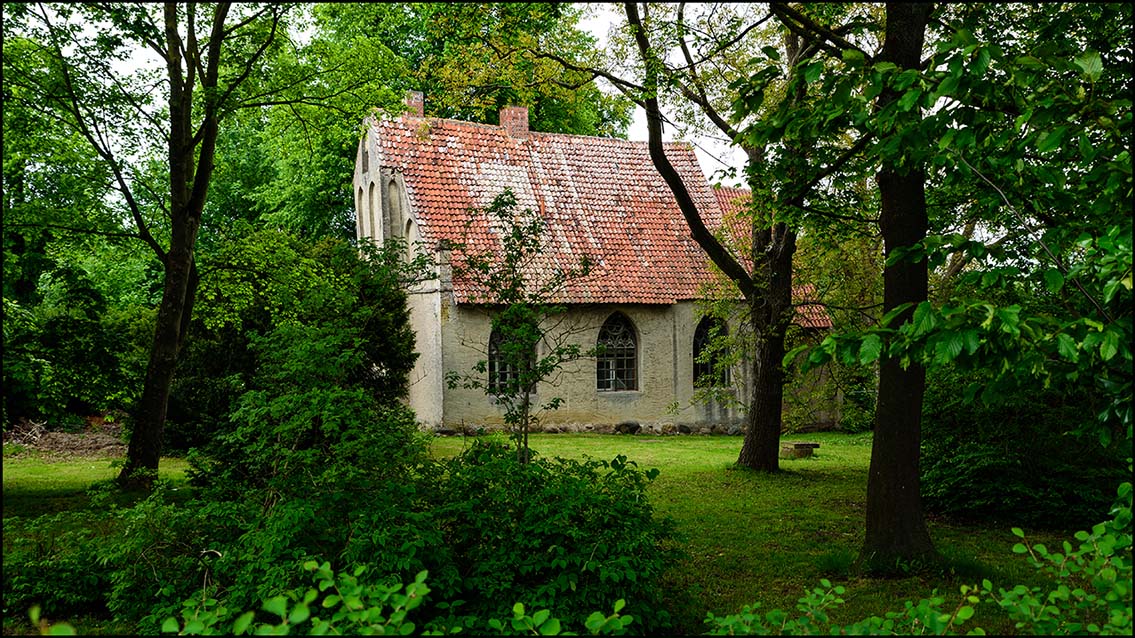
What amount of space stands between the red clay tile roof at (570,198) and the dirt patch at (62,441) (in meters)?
8.47

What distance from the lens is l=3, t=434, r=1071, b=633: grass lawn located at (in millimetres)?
7738

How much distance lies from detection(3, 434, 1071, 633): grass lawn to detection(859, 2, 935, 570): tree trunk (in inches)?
14.7

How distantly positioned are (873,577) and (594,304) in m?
16.0

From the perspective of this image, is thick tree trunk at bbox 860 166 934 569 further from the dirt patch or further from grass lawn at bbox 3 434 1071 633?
the dirt patch

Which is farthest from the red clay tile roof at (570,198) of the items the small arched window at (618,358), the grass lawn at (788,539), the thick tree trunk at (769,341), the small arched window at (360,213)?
the thick tree trunk at (769,341)

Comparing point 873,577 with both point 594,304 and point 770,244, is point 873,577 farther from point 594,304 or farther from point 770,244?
point 594,304

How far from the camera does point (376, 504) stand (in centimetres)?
670

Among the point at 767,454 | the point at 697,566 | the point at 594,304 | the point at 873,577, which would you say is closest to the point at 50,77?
the point at 697,566

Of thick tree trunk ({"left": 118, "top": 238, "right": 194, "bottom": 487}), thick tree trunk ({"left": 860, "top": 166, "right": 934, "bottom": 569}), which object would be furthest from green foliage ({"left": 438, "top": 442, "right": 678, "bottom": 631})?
thick tree trunk ({"left": 118, "top": 238, "right": 194, "bottom": 487})

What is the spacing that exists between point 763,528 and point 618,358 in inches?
553

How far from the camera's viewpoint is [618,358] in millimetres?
24750

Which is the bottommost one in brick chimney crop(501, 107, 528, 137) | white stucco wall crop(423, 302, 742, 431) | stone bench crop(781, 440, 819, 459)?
stone bench crop(781, 440, 819, 459)

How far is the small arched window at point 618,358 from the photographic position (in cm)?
2456

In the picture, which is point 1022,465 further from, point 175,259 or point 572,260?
point 572,260
